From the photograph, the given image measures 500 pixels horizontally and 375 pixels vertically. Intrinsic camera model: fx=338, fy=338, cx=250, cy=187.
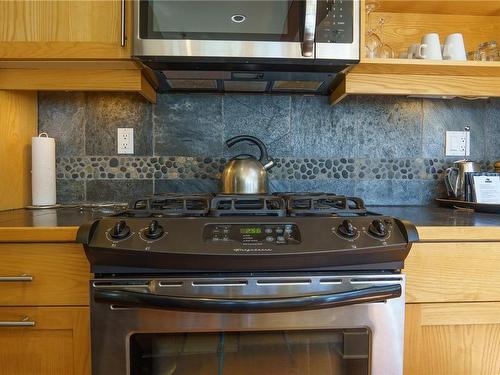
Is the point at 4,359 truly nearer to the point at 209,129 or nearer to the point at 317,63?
the point at 209,129

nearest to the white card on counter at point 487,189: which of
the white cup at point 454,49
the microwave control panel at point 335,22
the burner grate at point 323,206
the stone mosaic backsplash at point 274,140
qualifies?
the stone mosaic backsplash at point 274,140

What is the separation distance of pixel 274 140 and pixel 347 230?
69cm

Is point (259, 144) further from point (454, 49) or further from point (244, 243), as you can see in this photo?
point (454, 49)

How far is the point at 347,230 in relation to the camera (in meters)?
0.78

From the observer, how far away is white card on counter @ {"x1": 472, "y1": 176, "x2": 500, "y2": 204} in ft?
4.10

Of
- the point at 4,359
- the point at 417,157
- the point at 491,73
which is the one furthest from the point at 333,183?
the point at 4,359

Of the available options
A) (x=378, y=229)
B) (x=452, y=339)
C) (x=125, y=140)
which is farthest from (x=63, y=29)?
(x=452, y=339)

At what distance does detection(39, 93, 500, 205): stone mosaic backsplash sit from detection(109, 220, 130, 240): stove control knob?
598 mm

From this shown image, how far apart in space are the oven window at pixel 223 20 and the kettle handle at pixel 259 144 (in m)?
0.33

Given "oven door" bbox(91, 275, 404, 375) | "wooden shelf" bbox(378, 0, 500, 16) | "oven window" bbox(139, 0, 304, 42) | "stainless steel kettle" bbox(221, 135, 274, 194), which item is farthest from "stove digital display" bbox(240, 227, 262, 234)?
"wooden shelf" bbox(378, 0, 500, 16)

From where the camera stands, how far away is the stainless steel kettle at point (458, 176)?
1.32 meters

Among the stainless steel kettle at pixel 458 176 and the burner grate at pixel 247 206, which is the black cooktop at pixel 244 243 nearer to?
the burner grate at pixel 247 206

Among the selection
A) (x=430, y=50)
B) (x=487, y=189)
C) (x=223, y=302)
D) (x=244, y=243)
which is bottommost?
(x=223, y=302)

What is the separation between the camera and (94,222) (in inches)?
31.4
